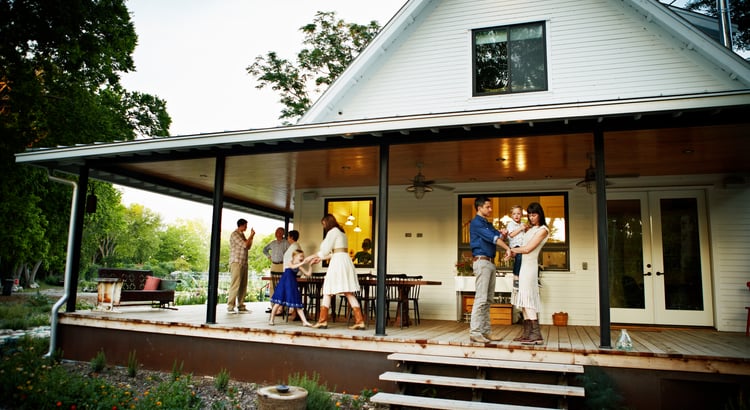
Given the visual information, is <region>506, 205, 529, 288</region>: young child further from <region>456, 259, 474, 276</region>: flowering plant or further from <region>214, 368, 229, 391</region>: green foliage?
<region>214, 368, 229, 391</region>: green foliage

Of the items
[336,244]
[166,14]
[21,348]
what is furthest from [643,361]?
[166,14]

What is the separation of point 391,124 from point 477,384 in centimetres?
278

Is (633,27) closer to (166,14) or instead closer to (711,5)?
(711,5)

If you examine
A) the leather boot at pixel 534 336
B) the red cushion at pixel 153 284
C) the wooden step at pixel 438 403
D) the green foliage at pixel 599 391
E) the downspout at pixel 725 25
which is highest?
the downspout at pixel 725 25

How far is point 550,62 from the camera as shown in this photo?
858 centimetres

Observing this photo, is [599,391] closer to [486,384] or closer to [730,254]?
[486,384]

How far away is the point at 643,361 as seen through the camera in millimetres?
4781

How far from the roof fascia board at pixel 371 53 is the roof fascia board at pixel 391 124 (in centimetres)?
331

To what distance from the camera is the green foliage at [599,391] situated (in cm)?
434

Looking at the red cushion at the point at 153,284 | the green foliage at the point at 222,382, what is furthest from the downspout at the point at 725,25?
the red cushion at the point at 153,284

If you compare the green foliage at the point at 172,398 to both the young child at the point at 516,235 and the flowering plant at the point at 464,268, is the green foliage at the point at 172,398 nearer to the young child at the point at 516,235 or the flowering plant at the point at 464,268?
the young child at the point at 516,235

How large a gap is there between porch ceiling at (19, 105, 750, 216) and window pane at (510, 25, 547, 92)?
157 cm

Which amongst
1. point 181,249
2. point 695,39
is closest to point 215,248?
point 695,39

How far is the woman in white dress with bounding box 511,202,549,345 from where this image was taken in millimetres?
5305
